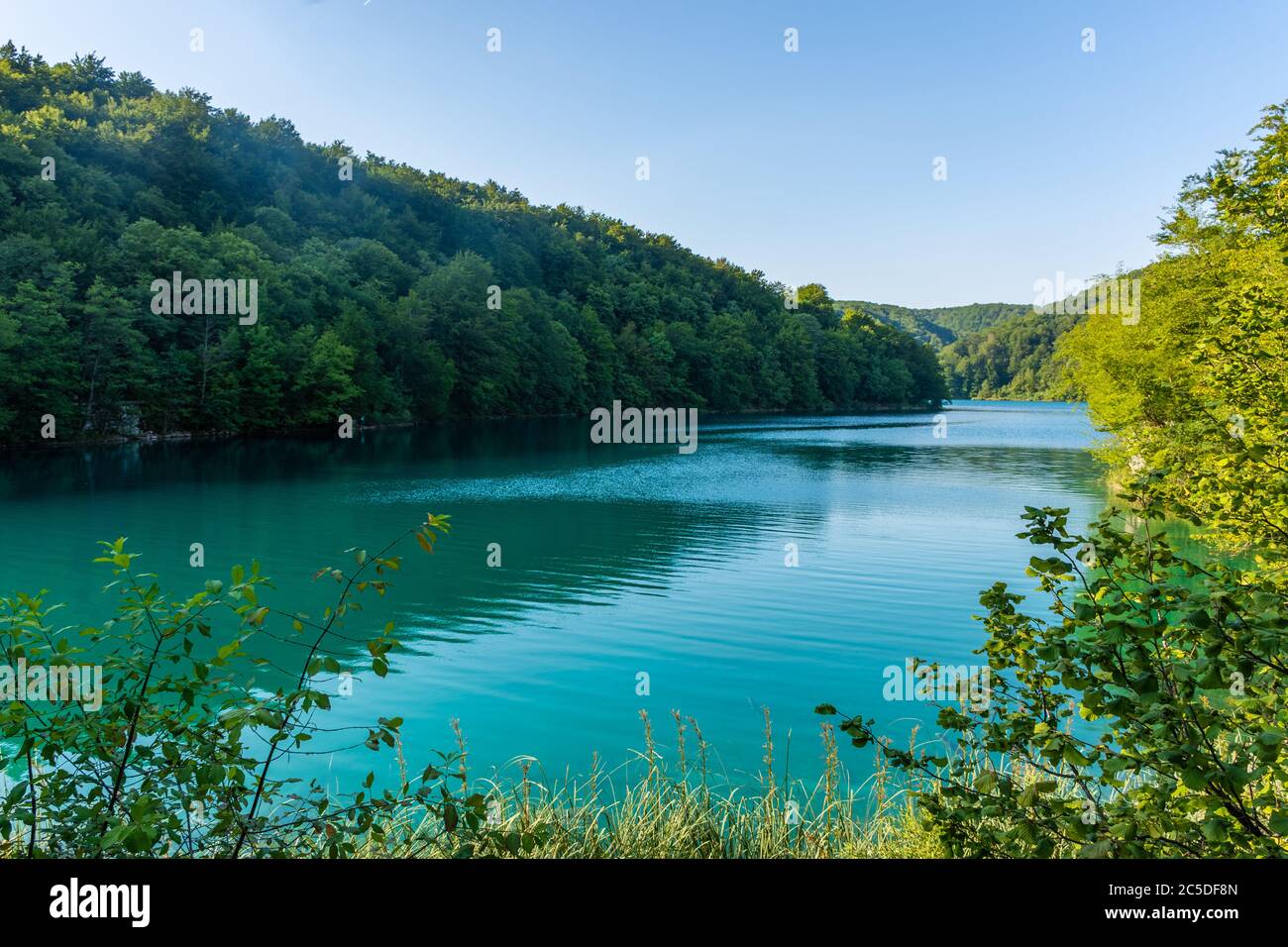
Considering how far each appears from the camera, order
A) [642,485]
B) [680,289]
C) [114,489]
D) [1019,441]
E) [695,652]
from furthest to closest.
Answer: [680,289], [1019,441], [642,485], [114,489], [695,652]

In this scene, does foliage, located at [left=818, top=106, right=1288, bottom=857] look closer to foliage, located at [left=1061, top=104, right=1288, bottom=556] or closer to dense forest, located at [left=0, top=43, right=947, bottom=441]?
foliage, located at [left=1061, top=104, right=1288, bottom=556]

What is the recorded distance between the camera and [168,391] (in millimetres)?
47000

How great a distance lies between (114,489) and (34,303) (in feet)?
54.1

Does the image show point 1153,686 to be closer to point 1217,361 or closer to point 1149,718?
point 1149,718

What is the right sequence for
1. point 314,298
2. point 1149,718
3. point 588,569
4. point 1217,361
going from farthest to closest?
1. point 314,298
2. point 588,569
3. point 1217,361
4. point 1149,718

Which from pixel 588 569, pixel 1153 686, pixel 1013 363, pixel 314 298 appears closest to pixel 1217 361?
pixel 1153 686

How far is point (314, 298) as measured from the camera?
199 ft

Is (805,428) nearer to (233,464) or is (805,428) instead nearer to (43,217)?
(233,464)

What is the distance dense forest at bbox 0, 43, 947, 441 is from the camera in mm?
43812

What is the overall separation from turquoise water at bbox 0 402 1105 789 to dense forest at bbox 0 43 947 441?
6.74 m

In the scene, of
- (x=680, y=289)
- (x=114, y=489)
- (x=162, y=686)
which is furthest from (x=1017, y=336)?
(x=162, y=686)

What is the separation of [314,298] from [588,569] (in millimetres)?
49474

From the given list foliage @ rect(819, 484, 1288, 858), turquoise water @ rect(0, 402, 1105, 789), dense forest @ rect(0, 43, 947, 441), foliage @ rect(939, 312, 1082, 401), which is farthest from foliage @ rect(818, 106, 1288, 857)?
foliage @ rect(939, 312, 1082, 401)
